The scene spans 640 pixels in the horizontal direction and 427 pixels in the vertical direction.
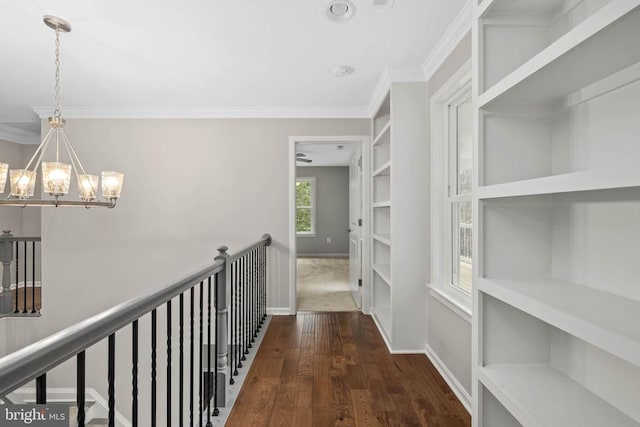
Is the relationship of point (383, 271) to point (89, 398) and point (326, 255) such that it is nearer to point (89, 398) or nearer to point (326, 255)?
point (89, 398)

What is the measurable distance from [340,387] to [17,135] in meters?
6.03

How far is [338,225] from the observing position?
8.91 meters

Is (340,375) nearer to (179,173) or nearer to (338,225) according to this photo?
(179,173)

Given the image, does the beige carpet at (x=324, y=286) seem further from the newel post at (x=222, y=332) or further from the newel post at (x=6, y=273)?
the newel post at (x=6, y=273)

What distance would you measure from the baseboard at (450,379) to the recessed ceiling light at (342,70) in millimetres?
2313

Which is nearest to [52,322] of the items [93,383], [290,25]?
[93,383]

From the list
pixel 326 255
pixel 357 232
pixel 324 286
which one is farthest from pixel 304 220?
pixel 357 232

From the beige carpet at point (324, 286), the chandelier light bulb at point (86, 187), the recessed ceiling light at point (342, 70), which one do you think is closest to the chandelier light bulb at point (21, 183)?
the chandelier light bulb at point (86, 187)

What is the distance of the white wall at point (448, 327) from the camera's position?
6.71 feet

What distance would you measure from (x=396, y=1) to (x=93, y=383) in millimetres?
4676

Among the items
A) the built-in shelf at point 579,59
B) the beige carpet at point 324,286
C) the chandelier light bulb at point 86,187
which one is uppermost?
the built-in shelf at point 579,59

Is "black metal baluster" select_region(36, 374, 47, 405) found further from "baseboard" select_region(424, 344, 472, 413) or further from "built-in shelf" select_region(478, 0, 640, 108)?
"baseboard" select_region(424, 344, 472, 413)

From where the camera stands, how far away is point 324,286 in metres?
5.36

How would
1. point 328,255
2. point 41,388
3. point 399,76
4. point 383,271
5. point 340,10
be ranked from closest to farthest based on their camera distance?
point 41,388
point 340,10
point 399,76
point 383,271
point 328,255
